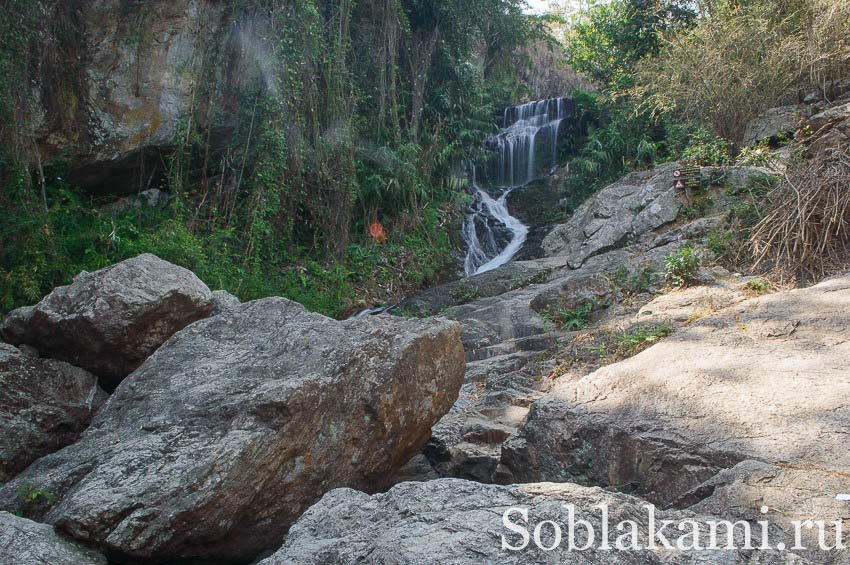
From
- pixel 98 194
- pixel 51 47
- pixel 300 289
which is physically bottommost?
pixel 300 289

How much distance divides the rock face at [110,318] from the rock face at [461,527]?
2.54m

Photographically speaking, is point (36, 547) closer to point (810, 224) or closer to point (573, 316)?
point (573, 316)

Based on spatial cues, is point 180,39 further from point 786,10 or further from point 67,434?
point 786,10

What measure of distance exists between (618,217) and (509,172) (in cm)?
624

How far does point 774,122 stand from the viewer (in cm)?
927

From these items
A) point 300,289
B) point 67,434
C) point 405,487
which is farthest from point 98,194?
point 405,487

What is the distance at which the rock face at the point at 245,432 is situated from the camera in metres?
2.86

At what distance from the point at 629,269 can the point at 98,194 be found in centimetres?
727

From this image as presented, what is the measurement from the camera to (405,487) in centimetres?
220

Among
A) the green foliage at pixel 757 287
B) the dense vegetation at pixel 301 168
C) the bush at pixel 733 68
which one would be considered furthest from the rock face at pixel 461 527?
the bush at pixel 733 68

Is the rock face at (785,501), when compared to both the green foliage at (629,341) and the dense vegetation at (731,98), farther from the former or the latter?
the dense vegetation at (731,98)

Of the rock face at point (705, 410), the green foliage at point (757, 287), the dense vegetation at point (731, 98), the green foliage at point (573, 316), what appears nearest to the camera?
the rock face at point (705, 410)

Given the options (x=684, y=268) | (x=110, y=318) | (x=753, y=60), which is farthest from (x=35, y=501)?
(x=753, y=60)

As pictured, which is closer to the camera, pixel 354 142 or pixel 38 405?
pixel 38 405
